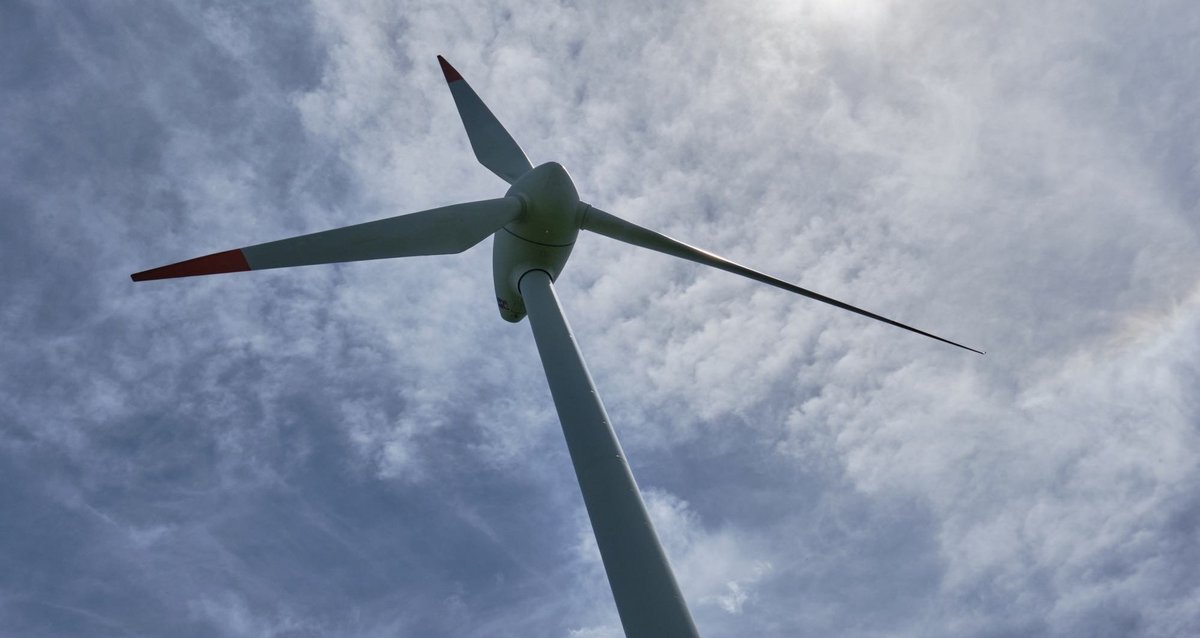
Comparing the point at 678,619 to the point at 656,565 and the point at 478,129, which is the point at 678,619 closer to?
the point at 656,565

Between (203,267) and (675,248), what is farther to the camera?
(675,248)

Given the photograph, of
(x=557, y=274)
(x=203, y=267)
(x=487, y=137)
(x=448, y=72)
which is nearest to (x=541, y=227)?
(x=557, y=274)

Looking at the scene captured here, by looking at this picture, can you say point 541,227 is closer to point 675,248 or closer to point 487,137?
point 675,248

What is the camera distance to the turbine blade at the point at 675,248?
18.9 m

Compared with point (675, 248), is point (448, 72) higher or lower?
higher

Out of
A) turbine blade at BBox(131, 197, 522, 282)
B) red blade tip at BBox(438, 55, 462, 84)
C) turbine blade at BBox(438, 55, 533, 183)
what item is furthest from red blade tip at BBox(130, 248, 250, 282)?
red blade tip at BBox(438, 55, 462, 84)

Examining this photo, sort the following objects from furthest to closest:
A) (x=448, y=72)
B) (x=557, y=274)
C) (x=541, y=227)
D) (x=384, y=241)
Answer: (x=448, y=72)
(x=557, y=274)
(x=541, y=227)
(x=384, y=241)

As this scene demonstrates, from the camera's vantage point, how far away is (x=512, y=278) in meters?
18.4

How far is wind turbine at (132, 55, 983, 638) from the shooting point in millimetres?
10297

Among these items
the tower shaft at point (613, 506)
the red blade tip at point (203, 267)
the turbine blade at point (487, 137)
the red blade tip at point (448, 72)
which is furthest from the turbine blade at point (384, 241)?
the red blade tip at point (448, 72)

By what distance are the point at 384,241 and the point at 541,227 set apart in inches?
155

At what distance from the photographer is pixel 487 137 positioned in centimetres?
2458

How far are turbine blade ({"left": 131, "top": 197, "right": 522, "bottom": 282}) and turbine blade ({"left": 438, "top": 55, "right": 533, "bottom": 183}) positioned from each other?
6.54 meters

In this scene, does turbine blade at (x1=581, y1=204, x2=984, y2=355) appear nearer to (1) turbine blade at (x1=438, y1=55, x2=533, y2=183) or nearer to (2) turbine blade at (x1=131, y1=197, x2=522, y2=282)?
(2) turbine blade at (x1=131, y1=197, x2=522, y2=282)
